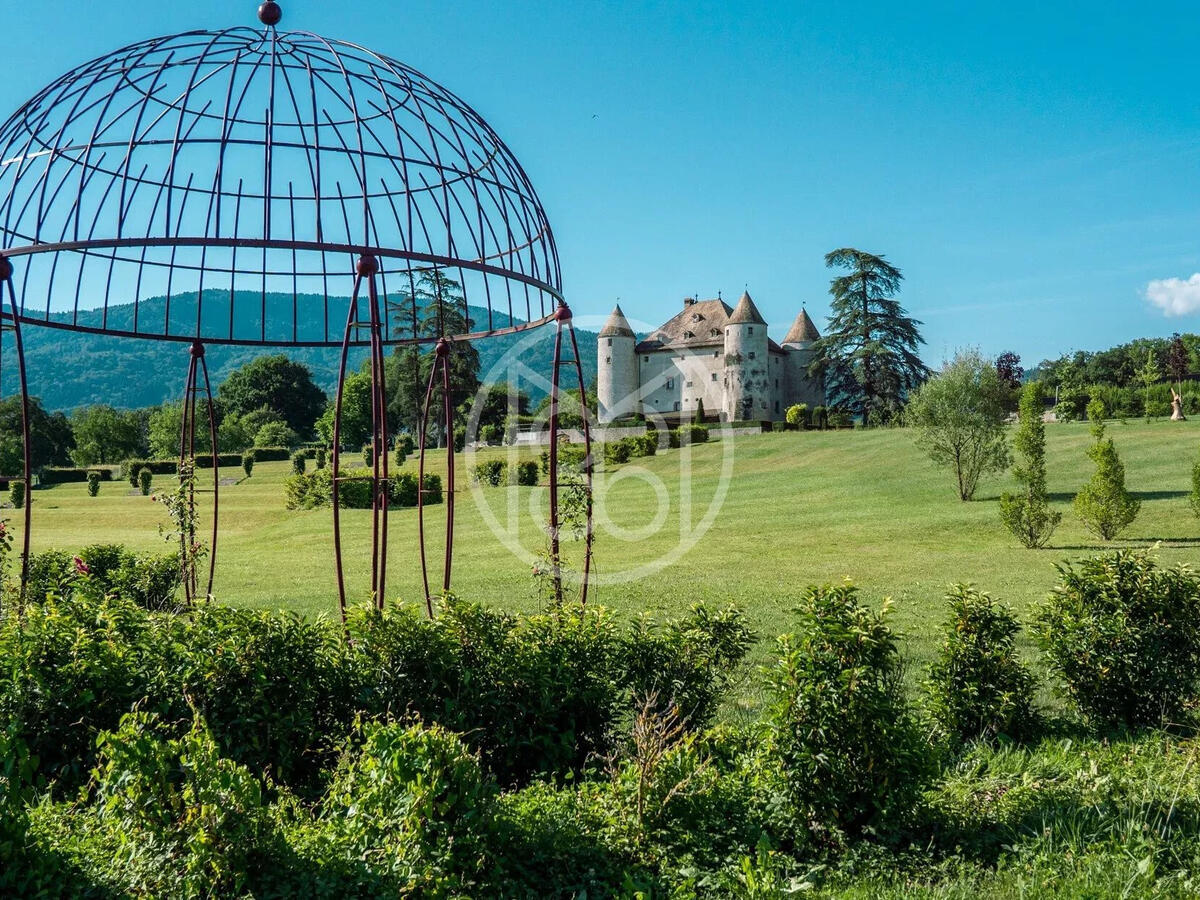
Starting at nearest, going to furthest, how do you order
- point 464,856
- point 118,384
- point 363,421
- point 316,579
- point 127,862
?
point 127,862 < point 464,856 < point 316,579 < point 363,421 < point 118,384

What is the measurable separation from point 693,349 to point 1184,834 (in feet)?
194

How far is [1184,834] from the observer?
351 centimetres

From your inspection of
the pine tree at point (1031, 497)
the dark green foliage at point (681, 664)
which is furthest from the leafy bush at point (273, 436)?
the dark green foliage at point (681, 664)

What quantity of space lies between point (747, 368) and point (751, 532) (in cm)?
3887

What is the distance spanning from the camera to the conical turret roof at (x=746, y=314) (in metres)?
58.2

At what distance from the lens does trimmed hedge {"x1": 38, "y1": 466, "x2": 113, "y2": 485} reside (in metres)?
39.7

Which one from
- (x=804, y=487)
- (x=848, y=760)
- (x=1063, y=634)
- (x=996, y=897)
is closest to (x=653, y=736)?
(x=848, y=760)

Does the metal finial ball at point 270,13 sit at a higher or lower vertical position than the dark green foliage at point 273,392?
lower

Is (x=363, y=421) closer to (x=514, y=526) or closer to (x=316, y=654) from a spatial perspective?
(x=514, y=526)

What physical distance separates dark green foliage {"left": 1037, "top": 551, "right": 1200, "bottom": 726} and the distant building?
5195 cm

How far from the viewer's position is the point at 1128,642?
4703 millimetres

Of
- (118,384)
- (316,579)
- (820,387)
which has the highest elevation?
(118,384)

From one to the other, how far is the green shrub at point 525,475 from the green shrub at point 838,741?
987 inches

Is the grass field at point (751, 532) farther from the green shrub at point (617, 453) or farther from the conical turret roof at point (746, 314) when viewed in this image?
the conical turret roof at point (746, 314)
